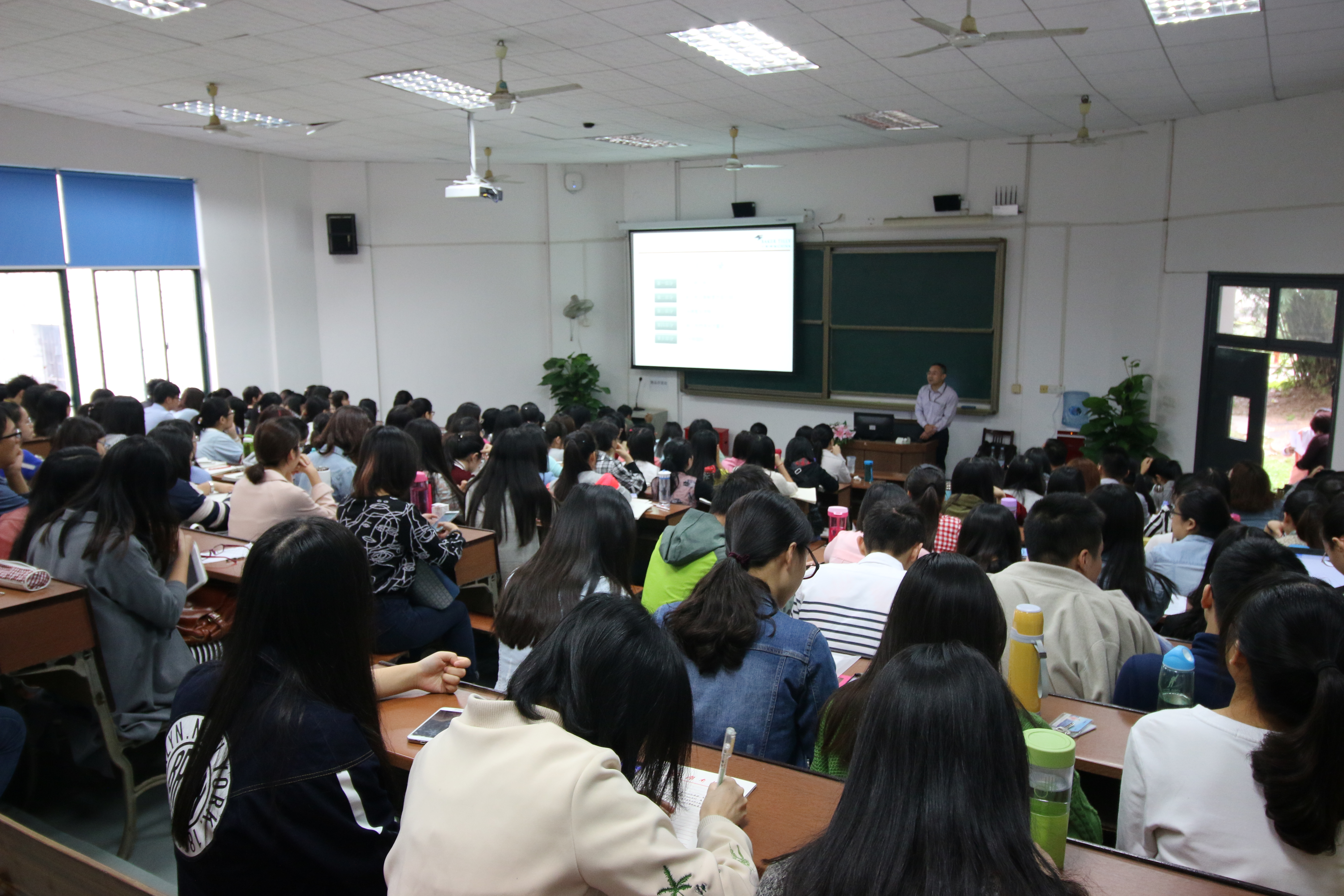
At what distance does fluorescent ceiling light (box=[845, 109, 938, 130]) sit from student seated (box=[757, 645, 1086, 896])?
7028 millimetres

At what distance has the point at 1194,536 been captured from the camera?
140 inches

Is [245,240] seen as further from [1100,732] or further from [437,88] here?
[1100,732]

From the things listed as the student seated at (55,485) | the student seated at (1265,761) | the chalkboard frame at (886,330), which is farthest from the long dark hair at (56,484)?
the chalkboard frame at (886,330)

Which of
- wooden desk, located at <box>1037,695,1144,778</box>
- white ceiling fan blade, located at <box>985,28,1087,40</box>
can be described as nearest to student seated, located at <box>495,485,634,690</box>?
wooden desk, located at <box>1037,695,1144,778</box>

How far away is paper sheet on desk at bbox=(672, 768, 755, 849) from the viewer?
62.0 inches

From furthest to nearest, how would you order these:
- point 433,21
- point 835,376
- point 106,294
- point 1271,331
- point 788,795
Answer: point 835,376
point 106,294
point 1271,331
point 433,21
point 788,795

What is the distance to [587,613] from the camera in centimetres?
141

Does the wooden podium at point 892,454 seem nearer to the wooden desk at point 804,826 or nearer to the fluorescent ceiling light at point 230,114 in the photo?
the fluorescent ceiling light at point 230,114

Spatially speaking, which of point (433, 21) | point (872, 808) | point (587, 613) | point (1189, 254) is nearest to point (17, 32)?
point (433, 21)

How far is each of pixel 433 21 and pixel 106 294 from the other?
566cm

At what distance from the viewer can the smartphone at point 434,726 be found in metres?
1.98

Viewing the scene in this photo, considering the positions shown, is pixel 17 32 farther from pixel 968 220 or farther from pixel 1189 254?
pixel 1189 254

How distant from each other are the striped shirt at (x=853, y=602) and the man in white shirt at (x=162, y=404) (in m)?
5.79

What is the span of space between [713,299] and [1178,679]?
8408 millimetres
